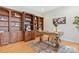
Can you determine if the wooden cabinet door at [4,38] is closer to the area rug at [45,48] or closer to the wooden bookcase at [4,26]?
the wooden bookcase at [4,26]

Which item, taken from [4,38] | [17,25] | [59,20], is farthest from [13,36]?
[59,20]

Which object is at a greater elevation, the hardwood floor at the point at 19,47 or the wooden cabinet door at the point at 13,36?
the wooden cabinet door at the point at 13,36

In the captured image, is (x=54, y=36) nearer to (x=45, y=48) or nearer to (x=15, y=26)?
(x=45, y=48)

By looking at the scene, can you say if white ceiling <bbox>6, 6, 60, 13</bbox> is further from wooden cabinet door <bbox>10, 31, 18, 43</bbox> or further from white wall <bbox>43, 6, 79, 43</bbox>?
wooden cabinet door <bbox>10, 31, 18, 43</bbox>

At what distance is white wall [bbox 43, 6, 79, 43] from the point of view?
1.89m

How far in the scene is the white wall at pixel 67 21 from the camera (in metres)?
1.89

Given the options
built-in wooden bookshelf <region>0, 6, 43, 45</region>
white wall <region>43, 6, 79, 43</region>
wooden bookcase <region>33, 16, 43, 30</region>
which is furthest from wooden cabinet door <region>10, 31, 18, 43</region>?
white wall <region>43, 6, 79, 43</region>

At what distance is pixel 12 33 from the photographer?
207 centimetres

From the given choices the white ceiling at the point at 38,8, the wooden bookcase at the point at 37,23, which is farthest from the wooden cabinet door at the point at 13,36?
the white ceiling at the point at 38,8

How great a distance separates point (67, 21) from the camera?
196 centimetres
